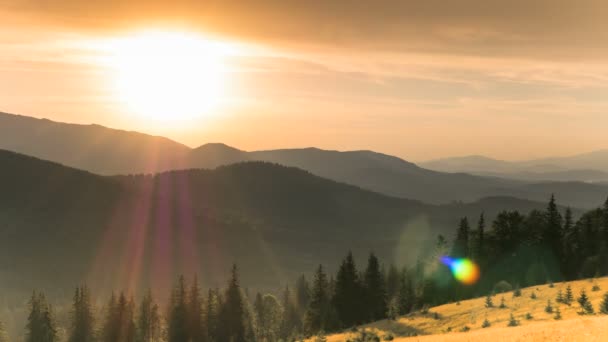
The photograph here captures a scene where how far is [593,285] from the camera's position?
42.4 meters

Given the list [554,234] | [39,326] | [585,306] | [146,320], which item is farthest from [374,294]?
[39,326]

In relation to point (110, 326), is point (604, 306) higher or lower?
higher

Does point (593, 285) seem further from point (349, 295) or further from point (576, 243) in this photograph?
point (349, 295)

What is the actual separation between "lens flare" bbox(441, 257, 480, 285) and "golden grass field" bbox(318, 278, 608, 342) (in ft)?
89.9

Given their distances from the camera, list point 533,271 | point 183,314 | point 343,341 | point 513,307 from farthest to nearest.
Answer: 1. point 183,314
2. point 533,271
3. point 343,341
4. point 513,307

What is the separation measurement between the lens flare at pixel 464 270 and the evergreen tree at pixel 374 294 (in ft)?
41.4

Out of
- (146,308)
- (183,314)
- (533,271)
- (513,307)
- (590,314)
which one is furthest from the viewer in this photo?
(146,308)

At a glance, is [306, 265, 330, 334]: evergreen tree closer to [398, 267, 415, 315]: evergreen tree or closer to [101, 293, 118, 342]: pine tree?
[398, 267, 415, 315]: evergreen tree

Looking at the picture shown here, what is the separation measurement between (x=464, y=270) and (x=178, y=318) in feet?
181

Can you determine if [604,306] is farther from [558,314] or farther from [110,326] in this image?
[110,326]

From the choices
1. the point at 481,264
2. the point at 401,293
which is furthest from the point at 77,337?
the point at 481,264

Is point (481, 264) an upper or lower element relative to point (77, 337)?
upper

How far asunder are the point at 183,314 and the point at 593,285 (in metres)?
71.3

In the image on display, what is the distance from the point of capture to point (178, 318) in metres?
88.5
